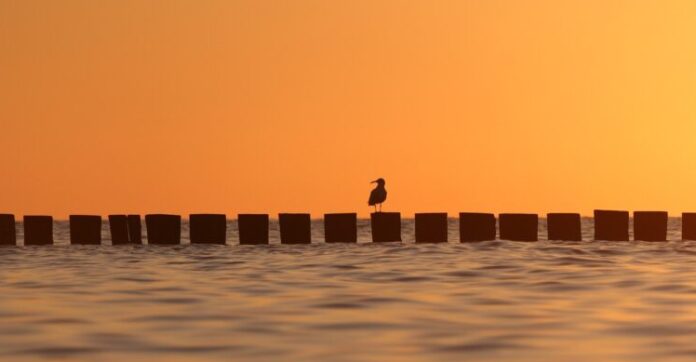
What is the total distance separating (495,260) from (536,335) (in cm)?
913

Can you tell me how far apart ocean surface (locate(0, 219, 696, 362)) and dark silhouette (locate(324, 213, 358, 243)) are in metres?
7.96

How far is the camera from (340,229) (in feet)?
86.1

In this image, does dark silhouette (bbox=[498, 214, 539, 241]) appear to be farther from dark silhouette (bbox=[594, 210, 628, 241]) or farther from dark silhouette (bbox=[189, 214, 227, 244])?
dark silhouette (bbox=[189, 214, 227, 244])

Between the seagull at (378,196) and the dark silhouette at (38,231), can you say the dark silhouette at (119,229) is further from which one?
the seagull at (378,196)

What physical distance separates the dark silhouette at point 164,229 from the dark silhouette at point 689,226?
39.3ft

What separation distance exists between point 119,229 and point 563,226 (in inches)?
413

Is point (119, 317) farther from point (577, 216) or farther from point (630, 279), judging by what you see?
point (577, 216)

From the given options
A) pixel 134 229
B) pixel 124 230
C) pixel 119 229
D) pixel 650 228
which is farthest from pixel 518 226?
pixel 119 229

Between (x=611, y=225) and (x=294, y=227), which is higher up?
(x=294, y=227)

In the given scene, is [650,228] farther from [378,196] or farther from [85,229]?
[85,229]

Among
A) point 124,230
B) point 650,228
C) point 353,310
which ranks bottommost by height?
point 650,228

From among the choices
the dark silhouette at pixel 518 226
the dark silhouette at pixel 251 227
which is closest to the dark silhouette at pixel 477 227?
the dark silhouette at pixel 518 226

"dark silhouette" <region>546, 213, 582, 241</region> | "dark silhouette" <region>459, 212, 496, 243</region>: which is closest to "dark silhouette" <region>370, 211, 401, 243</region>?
"dark silhouette" <region>459, 212, 496, 243</region>

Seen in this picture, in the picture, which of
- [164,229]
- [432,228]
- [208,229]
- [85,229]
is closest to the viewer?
[432,228]
